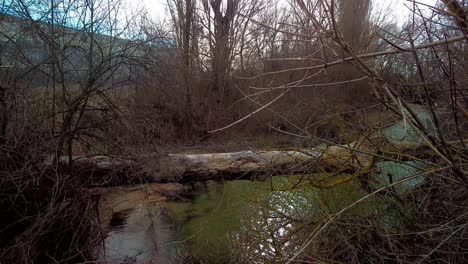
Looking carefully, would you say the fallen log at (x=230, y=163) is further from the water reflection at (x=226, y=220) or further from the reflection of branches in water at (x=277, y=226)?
the reflection of branches in water at (x=277, y=226)

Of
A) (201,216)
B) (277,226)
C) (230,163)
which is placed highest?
(230,163)

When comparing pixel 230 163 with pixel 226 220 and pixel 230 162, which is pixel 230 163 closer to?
pixel 230 162

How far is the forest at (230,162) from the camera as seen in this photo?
2992 mm

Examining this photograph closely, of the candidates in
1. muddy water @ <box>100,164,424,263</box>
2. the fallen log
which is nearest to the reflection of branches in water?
muddy water @ <box>100,164,424,263</box>

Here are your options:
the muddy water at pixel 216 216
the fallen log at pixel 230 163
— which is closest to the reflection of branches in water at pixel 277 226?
the muddy water at pixel 216 216

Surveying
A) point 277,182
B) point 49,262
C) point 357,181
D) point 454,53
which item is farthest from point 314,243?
point 49,262

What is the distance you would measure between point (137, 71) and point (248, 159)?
2.59 meters

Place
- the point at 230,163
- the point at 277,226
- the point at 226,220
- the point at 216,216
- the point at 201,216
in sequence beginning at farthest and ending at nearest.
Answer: the point at 201,216 → the point at 230,163 → the point at 216,216 → the point at 226,220 → the point at 277,226

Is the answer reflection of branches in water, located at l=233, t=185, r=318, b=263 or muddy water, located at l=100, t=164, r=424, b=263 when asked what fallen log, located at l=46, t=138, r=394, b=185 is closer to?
muddy water, located at l=100, t=164, r=424, b=263

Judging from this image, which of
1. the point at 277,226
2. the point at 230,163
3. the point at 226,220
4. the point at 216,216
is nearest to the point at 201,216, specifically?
the point at 216,216

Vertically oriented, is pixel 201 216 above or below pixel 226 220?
below

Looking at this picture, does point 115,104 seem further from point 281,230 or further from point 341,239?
point 341,239

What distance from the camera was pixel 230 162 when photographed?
7.54m

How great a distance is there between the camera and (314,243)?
3842 mm
